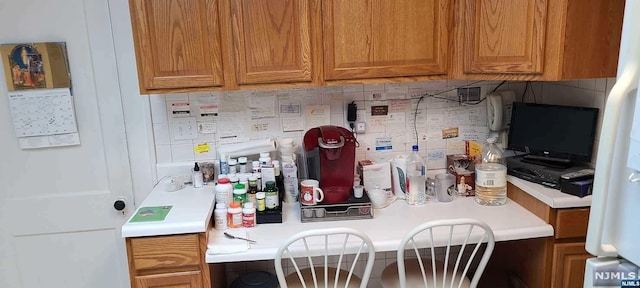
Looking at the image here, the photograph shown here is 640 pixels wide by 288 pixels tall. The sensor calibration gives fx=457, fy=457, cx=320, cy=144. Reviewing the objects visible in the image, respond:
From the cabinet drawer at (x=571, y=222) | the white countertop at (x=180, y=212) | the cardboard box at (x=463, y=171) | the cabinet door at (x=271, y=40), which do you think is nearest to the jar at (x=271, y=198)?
the white countertop at (x=180, y=212)

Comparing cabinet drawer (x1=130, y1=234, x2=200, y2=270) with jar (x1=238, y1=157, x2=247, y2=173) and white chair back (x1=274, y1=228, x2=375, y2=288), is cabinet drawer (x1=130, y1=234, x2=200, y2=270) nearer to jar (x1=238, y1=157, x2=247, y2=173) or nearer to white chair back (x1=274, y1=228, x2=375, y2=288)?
white chair back (x1=274, y1=228, x2=375, y2=288)

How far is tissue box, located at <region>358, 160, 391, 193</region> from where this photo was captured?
2.24m

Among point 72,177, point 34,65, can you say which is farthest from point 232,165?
point 34,65

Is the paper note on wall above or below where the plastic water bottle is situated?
above

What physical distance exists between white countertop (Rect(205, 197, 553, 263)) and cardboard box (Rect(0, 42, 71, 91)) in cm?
110

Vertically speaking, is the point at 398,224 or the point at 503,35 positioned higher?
the point at 503,35

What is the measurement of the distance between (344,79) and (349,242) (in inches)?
28.0

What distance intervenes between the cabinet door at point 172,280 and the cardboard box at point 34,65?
1.04 metres

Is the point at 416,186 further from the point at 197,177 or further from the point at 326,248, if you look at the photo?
the point at 197,177

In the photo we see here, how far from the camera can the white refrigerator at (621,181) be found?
1.04 metres

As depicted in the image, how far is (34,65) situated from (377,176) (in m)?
1.68

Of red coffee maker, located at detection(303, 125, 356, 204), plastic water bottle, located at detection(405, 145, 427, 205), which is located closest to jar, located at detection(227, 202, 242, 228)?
red coffee maker, located at detection(303, 125, 356, 204)

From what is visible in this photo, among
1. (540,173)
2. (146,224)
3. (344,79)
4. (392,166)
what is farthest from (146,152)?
(540,173)

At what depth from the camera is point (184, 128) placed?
229 centimetres
